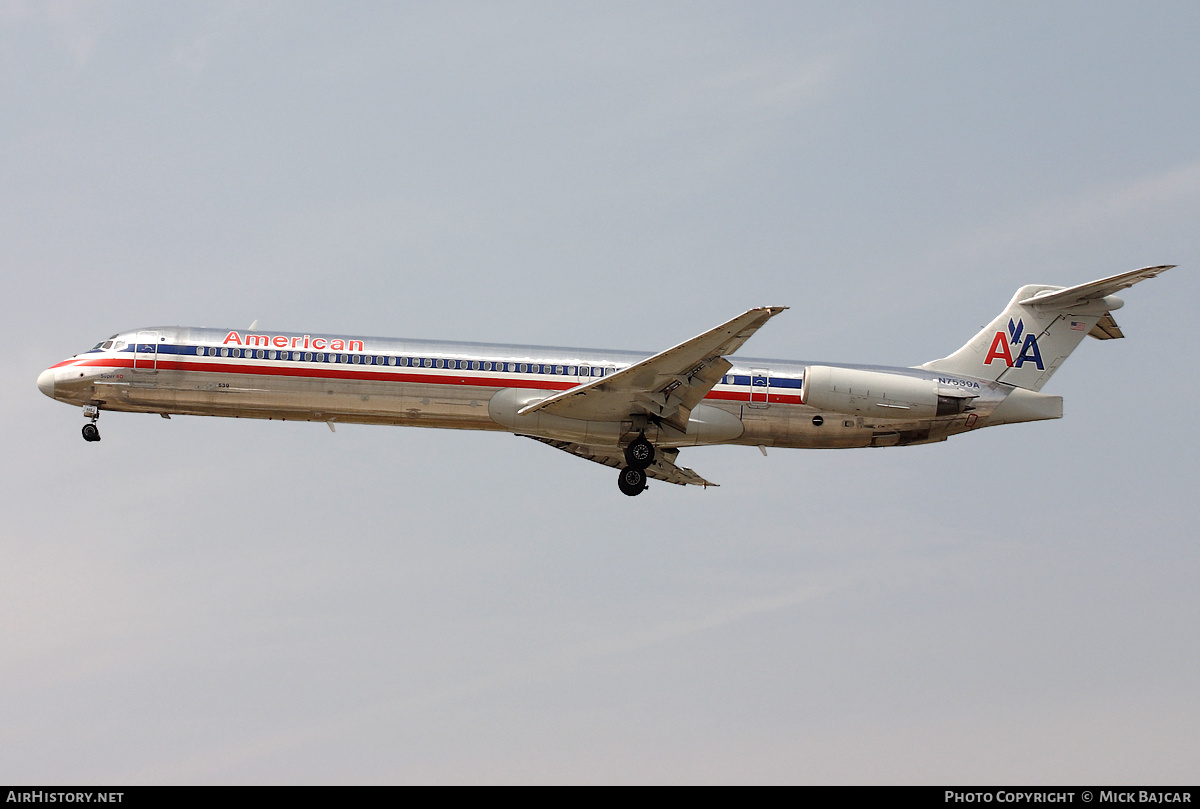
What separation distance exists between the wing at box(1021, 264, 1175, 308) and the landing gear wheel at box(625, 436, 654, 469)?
11.4 metres

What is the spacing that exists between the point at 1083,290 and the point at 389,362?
18.1 m

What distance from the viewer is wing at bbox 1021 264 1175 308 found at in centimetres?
3228

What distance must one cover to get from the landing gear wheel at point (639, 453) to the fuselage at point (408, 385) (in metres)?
0.43

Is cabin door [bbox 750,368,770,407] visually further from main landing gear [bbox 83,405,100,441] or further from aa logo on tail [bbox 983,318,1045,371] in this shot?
main landing gear [bbox 83,405,100,441]

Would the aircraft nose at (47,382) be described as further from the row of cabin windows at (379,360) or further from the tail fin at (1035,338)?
the tail fin at (1035,338)

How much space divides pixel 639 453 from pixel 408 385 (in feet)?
19.6

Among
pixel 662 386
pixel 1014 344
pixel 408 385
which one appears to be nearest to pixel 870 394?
pixel 662 386

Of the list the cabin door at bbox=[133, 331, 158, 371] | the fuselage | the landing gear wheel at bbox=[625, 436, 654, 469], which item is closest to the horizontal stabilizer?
the fuselage

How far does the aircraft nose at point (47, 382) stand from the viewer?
33.4 metres

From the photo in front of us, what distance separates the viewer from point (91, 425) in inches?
1303

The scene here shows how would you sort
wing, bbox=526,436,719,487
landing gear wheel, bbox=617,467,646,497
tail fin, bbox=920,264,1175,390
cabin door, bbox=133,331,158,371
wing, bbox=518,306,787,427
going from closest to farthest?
1. wing, bbox=518,306,787,427
2. cabin door, bbox=133,331,158,371
3. landing gear wheel, bbox=617,467,646,497
4. tail fin, bbox=920,264,1175,390
5. wing, bbox=526,436,719,487

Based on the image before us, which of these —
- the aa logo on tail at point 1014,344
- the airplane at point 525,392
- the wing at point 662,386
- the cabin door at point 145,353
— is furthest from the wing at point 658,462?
the cabin door at point 145,353

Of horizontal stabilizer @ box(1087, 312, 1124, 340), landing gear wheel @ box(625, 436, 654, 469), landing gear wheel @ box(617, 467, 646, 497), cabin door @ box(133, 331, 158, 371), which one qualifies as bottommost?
landing gear wheel @ box(617, 467, 646, 497)
